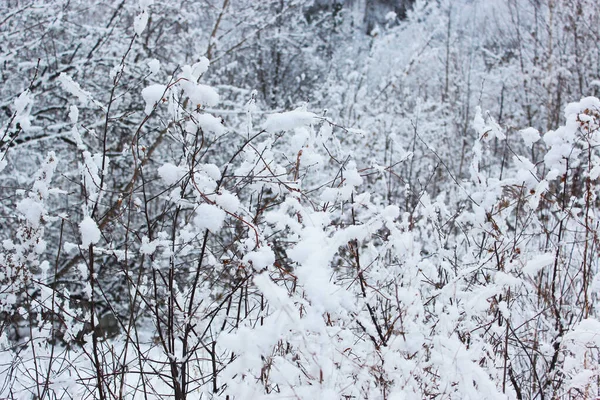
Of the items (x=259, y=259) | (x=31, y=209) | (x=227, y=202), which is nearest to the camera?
(x=259, y=259)

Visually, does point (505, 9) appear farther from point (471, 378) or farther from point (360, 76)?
point (471, 378)

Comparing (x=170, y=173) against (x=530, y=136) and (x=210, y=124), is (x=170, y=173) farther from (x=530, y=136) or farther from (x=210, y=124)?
(x=530, y=136)

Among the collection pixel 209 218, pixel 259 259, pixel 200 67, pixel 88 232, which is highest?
pixel 200 67

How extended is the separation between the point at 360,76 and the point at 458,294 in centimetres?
657

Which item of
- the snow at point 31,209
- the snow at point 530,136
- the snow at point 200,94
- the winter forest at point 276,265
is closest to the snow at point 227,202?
the winter forest at point 276,265

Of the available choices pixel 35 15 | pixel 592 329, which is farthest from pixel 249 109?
pixel 35 15

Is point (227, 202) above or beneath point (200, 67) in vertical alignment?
beneath

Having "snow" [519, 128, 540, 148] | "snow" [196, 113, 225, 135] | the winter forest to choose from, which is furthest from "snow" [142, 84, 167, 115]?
"snow" [519, 128, 540, 148]

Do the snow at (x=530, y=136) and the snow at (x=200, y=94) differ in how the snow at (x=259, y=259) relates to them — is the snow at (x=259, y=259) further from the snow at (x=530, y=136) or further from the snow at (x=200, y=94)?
the snow at (x=530, y=136)

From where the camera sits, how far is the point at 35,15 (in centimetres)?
447

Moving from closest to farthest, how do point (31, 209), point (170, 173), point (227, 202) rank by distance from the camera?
1. point (227, 202)
2. point (170, 173)
3. point (31, 209)

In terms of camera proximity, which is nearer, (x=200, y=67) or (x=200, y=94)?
(x=200, y=94)

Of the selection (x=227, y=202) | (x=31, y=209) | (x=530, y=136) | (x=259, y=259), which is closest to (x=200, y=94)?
(x=227, y=202)

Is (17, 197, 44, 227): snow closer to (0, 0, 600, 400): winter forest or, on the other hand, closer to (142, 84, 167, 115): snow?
(0, 0, 600, 400): winter forest
